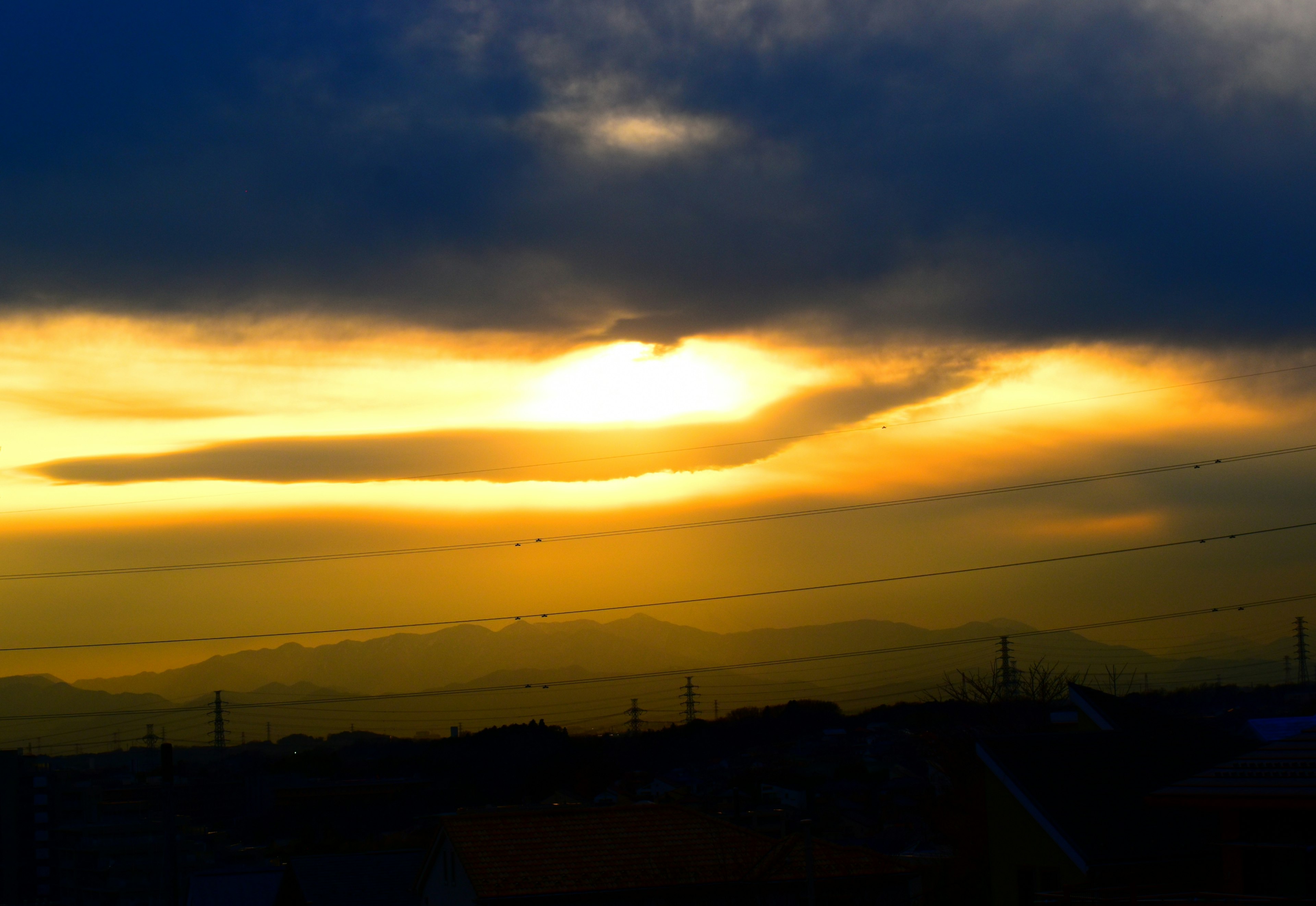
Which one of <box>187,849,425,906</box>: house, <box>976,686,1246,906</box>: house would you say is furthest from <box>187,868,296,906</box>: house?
<box>976,686,1246,906</box>: house

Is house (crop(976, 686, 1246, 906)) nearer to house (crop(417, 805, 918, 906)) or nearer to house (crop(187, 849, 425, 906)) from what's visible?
house (crop(417, 805, 918, 906))

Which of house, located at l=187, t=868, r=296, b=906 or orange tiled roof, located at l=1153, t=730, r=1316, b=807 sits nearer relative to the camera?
orange tiled roof, located at l=1153, t=730, r=1316, b=807

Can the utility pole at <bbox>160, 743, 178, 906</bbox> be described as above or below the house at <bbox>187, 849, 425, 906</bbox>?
above

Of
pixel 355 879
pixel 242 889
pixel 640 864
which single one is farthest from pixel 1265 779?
pixel 242 889

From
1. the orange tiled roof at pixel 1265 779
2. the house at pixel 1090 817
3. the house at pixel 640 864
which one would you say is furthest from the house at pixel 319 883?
the orange tiled roof at pixel 1265 779

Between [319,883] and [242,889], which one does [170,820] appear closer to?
[319,883]

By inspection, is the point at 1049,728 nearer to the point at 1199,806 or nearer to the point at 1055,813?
the point at 1055,813
